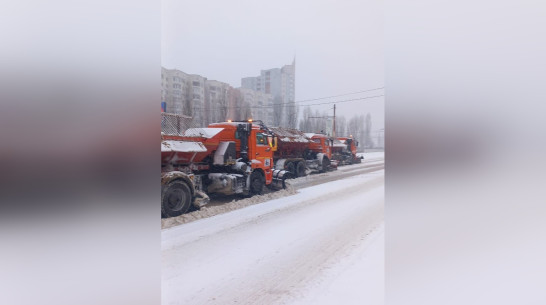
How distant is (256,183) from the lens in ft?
13.5

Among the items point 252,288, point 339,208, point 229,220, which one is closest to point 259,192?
point 229,220

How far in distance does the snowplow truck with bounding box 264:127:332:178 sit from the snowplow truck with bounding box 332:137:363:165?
5.1 inches

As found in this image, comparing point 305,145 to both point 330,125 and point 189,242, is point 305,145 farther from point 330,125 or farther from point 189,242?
point 189,242

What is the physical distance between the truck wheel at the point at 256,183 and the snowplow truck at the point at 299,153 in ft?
0.87

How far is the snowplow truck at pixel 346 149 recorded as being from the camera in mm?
2533

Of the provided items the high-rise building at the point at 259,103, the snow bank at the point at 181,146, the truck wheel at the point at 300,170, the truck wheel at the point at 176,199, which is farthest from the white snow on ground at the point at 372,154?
the truck wheel at the point at 176,199

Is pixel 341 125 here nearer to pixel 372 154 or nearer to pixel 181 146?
pixel 372 154

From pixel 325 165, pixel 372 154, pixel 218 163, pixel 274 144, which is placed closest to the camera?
pixel 372 154

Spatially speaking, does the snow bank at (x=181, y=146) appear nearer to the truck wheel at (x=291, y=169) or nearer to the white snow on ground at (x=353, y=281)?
the truck wheel at (x=291, y=169)

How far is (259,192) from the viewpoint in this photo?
161 inches

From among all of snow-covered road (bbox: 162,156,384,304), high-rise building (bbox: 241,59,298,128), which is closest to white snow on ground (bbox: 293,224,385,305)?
snow-covered road (bbox: 162,156,384,304)

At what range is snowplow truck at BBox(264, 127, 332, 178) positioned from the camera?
3.10 m

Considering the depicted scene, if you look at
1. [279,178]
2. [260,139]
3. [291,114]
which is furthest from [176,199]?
[291,114]

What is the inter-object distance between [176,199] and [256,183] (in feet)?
3.67
